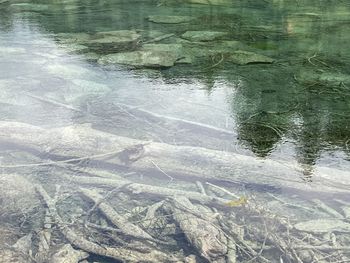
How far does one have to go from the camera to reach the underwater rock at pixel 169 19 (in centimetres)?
1004

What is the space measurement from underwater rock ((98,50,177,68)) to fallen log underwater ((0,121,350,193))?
2.52 m

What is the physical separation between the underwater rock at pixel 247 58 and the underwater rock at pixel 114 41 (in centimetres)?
179

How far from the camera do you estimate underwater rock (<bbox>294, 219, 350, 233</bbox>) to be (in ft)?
10.5

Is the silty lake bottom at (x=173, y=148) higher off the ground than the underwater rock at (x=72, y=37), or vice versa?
the underwater rock at (x=72, y=37)

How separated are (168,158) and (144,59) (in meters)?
3.34

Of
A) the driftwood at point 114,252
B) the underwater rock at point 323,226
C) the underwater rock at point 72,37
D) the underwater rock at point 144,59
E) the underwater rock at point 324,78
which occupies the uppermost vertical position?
the underwater rock at point 72,37

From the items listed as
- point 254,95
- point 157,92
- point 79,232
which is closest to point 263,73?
point 254,95

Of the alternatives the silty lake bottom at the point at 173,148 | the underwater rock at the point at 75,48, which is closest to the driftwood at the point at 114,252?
the silty lake bottom at the point at 173,148

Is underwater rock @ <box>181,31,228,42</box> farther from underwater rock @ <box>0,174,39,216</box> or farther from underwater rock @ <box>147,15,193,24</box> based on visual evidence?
underwater rock @ <box>0,174,39,216</box>

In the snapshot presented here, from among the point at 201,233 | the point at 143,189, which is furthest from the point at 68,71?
the point at 201,233

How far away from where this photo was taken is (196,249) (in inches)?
118

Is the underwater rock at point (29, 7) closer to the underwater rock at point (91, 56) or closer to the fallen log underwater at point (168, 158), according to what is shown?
the underwater rock at point (91, 56)

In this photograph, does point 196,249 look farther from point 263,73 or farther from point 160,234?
point 263,73

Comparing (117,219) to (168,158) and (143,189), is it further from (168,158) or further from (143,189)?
(168,158)
